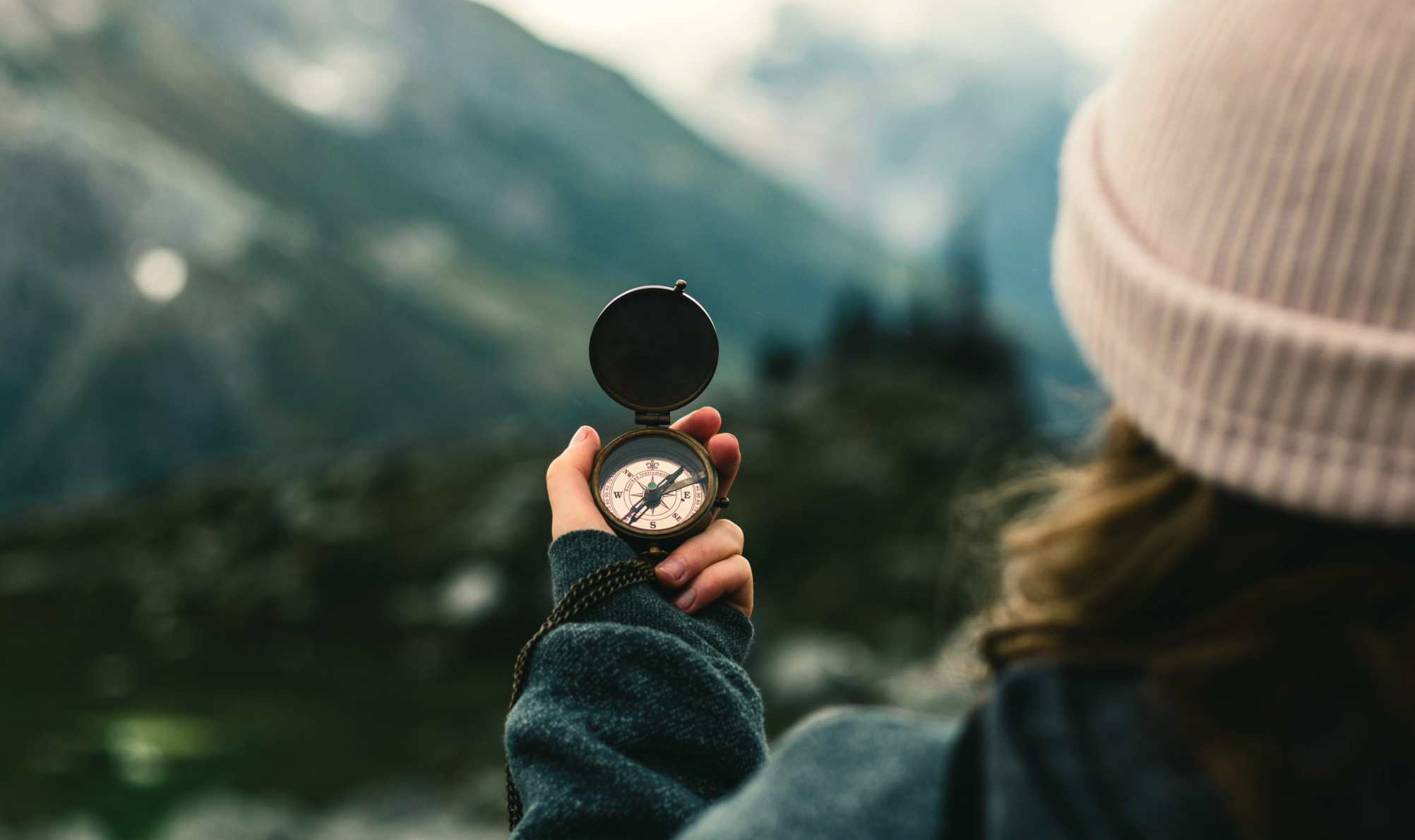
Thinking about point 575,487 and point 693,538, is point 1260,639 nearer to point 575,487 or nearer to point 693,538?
point 693,538

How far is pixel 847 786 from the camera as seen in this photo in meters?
0.81

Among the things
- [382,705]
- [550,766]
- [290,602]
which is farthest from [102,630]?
[550,766]

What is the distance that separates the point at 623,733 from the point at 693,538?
441mm

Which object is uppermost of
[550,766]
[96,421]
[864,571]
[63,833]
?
[96,421]

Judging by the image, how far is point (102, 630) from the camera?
14922 mm

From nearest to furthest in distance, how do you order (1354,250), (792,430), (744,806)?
(1354,250)
(744,806)
(792,430)

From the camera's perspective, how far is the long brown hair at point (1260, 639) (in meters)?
0.64

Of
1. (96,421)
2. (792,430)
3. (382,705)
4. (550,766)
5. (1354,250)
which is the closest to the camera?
(1354,250)

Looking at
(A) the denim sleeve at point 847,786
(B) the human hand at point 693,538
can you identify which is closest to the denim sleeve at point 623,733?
(B) the human hand at point 693,538

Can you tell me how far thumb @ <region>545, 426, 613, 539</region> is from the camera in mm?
1505

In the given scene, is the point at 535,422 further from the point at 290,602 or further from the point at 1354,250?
the point at 1354,250

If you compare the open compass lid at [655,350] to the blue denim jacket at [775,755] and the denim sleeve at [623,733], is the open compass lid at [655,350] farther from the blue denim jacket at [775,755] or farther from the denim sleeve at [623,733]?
the denim sleeve at [623,733]

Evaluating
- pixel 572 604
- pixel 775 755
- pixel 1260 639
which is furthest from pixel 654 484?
pixel 1260 639

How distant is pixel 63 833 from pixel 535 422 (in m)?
13.0
